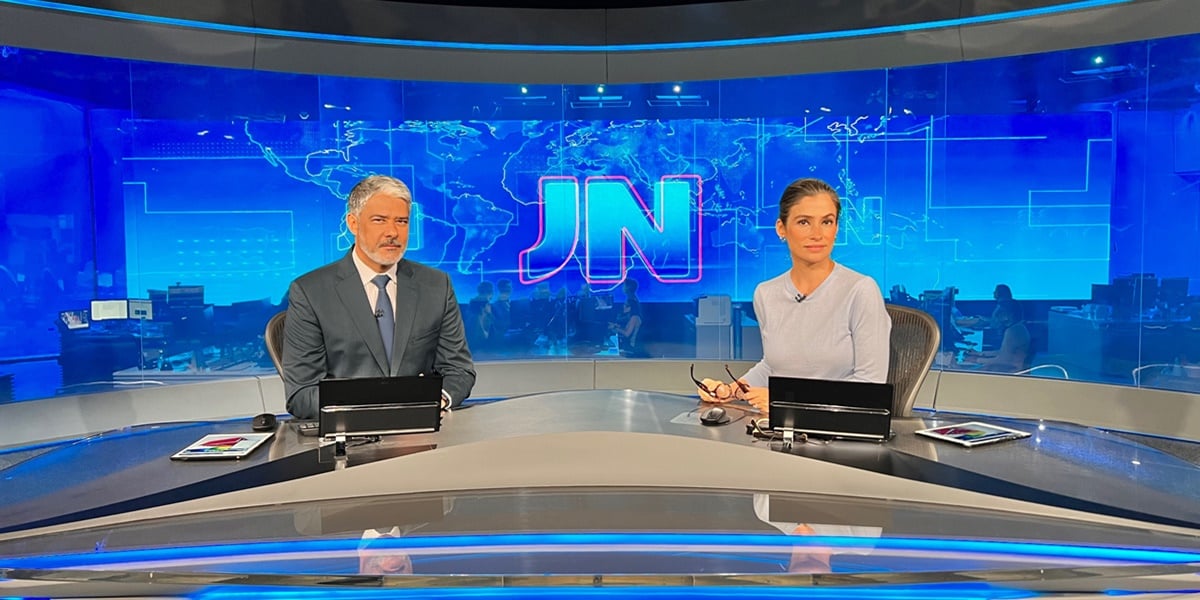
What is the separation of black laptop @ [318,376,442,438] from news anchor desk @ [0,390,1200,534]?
0.05 metres

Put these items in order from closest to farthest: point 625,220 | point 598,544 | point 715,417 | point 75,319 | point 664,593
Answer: point 664,593 → point 598,544 → point 715,417 → point 75,319 → point 625,220

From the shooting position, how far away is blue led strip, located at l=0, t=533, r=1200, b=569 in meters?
1.40

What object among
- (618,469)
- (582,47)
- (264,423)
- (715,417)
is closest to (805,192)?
(715,417)

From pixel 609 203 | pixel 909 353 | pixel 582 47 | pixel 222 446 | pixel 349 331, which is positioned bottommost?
pixel 222 446

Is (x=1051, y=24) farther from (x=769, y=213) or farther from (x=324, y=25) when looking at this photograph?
(x=324, y=25)

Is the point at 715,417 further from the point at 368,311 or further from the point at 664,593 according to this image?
the point at 368,311

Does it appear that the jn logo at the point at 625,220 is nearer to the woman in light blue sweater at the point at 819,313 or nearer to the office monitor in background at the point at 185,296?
the office monitor in background at the point at 185,296

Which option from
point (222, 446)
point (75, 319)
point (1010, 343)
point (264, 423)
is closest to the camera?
point (222, 446)

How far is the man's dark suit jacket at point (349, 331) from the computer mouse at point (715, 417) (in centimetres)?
90

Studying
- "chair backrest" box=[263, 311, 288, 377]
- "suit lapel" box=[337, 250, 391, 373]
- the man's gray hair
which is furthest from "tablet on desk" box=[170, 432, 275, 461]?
"chair backrest" box=[263, 311, 288, 377]

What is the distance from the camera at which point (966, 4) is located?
4676 millimetres

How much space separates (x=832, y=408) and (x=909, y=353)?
1.30 metres

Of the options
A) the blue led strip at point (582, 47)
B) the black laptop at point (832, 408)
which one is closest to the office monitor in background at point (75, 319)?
the blue led strip at point (582, 47)

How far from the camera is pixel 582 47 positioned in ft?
17.5
